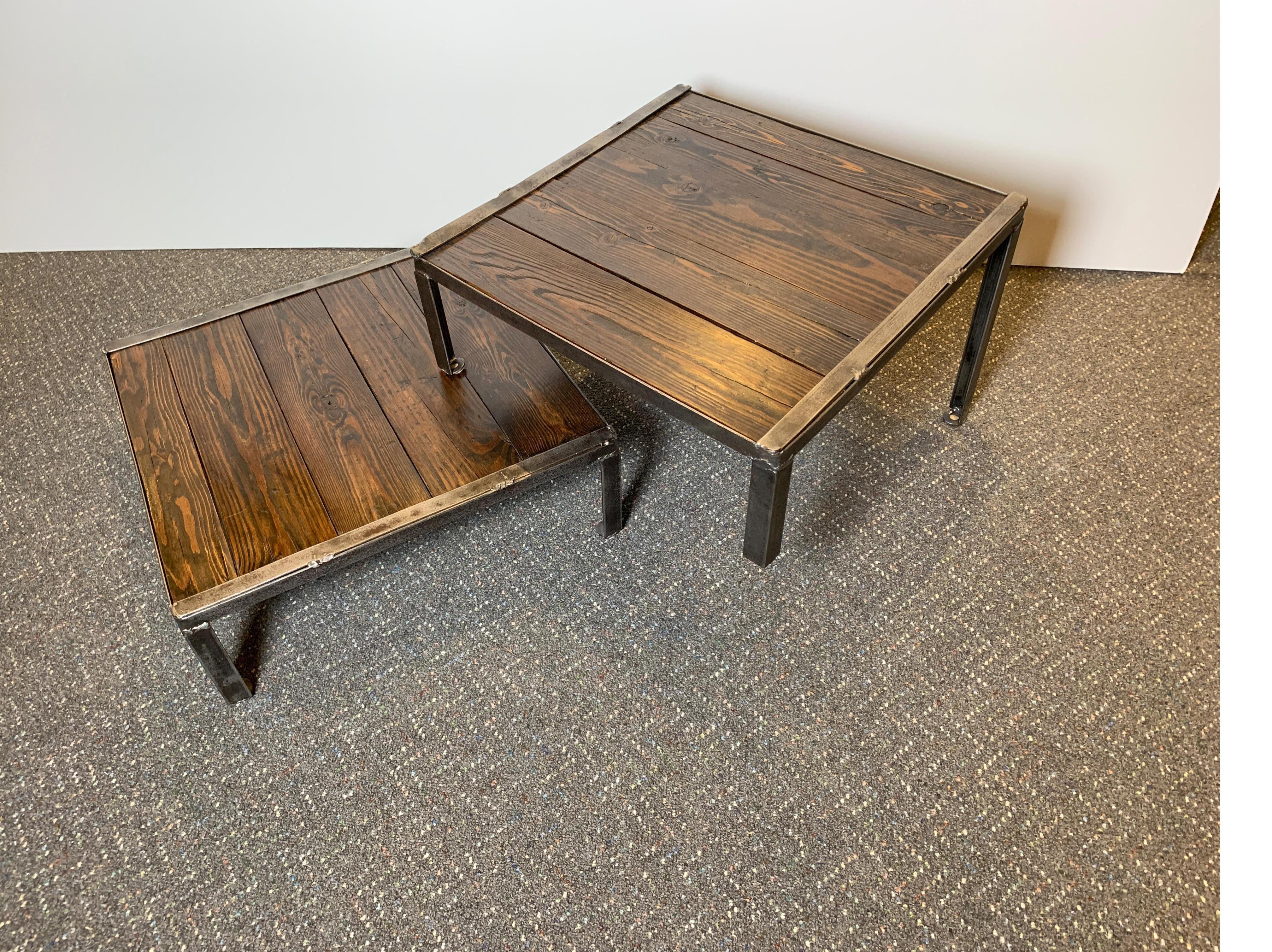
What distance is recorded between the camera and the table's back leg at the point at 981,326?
4.33 feet

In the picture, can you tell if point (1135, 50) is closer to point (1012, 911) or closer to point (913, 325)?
point (913, 325)

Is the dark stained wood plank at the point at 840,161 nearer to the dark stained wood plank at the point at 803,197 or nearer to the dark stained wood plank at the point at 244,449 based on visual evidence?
the dark stained wood plank at the point at 803,197

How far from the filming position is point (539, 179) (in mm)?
1366

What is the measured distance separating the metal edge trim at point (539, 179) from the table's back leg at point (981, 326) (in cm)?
58

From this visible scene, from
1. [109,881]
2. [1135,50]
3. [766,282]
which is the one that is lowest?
[109,881]

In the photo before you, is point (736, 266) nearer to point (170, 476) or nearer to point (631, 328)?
point (631, 328)

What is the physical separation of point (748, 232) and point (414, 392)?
0.54 metres

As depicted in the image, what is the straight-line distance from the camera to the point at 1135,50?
4.88 feet

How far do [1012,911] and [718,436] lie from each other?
25.1 inches

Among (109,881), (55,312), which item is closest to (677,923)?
(109,881)

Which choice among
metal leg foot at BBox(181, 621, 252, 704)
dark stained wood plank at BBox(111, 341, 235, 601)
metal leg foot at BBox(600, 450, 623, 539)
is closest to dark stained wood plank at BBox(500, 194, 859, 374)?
metal leg foot at BBox(600, 450, 623, 539)
